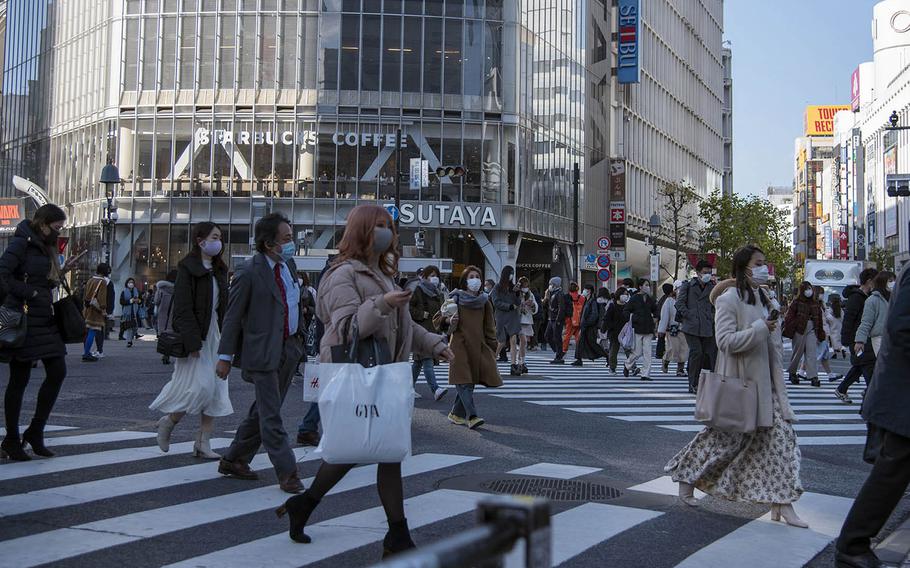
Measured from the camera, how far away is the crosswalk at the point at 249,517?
16.8 ft

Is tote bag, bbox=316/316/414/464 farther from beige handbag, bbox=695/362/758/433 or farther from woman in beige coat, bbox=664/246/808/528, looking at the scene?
woman in beige coat, bbox=664/246/808/528

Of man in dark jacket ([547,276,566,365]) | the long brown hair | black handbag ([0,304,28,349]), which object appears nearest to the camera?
the long brown hair

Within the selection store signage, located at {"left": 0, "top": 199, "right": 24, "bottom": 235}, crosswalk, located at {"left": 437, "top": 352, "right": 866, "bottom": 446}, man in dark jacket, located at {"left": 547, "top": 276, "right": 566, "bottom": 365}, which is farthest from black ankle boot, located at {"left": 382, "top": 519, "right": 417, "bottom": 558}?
store signage, located at {"left": 0, "top": 199, "right": 24, "bottom": 235}

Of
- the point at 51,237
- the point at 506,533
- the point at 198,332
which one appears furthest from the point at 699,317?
the point at 506,533

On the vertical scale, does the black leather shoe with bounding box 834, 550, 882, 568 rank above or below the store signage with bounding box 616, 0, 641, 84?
below

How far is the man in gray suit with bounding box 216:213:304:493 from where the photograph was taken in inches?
255

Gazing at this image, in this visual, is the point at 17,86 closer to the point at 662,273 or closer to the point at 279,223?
the point at 662,273

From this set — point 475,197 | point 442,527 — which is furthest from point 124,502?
point 475,197

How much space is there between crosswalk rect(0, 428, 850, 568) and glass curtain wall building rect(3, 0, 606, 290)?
1446 inches

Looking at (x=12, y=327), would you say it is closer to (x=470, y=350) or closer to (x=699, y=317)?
(x=470, y=350)

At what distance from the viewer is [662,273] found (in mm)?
74062

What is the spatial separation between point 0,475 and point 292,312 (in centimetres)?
241

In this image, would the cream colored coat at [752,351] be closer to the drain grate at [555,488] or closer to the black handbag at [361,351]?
the drain grate at [555,488]

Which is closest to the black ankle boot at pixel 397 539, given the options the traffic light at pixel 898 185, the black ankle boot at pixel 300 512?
the black ankle boot at pixel 300 512
